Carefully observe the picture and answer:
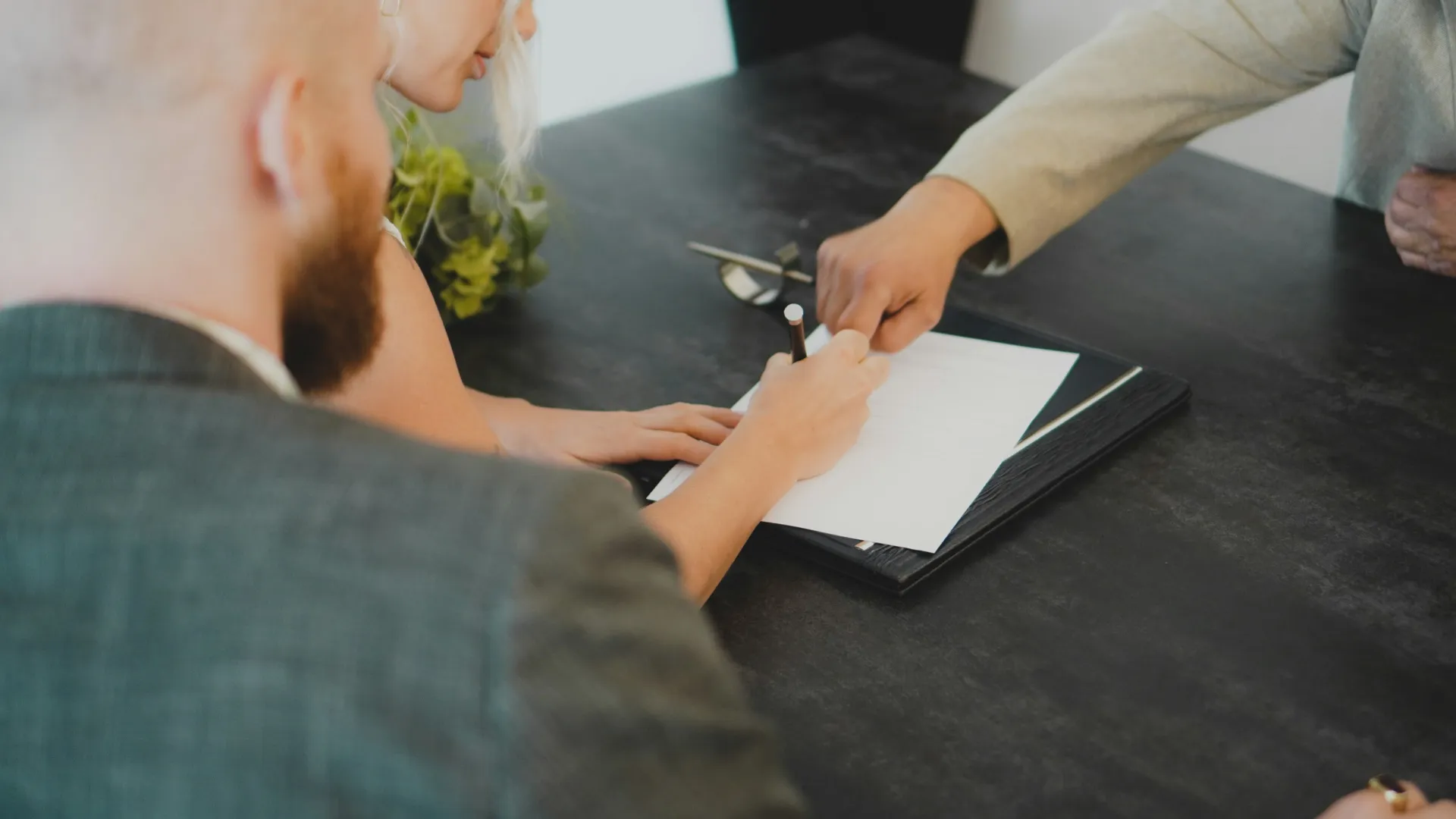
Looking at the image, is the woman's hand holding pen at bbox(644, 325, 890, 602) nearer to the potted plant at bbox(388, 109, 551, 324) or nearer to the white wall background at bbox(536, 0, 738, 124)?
the potted plant at bbox(388, 109, 551, 324)

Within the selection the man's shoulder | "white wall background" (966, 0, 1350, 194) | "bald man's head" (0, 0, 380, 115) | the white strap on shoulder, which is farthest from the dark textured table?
"white wall background" (966, 0, 1350, 194)

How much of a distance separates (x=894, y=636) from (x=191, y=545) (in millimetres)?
537

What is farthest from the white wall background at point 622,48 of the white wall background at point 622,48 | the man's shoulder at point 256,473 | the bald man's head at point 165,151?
the man's shoulder at point 256,473

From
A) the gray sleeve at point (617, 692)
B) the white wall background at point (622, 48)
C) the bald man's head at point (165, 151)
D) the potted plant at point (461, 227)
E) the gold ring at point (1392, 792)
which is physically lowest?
the white wall background at point (622, 48)

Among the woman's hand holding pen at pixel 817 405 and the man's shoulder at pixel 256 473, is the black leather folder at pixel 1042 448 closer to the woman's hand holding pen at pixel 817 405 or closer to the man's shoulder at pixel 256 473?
the woman's hand holding pen at pixel 817 405

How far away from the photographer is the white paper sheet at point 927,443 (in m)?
1.05

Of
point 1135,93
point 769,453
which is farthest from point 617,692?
point 1135,93

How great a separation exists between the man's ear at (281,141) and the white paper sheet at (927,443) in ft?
1.57

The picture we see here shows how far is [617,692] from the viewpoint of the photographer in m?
0.56

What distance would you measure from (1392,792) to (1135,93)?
2.83ft

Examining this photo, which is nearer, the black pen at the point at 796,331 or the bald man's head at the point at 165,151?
the bald man's head at the point at 165,151

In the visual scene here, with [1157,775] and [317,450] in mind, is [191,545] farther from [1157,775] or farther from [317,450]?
[1157,775]

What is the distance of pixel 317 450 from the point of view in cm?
58

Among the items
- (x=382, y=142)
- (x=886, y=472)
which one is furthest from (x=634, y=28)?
(x=382, y=142)
